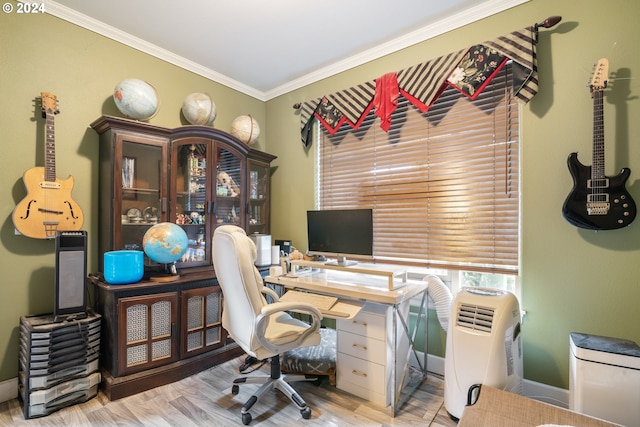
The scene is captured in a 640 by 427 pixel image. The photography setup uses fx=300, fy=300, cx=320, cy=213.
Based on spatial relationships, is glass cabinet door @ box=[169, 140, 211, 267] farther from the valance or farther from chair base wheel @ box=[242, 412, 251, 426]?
chair base wheel @ box=[242, 412, 251, 426]

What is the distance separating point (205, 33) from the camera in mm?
2518

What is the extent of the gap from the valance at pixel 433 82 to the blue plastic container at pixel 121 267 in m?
1.98

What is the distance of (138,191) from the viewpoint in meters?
2.43

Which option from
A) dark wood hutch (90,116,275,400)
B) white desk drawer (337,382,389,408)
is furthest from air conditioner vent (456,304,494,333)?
dark wood hutch (90,116,275,400)

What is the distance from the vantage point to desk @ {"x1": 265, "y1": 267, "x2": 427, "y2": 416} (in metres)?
1.96

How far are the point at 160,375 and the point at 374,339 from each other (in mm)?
1612

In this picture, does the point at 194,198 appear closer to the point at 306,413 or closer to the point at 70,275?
the point at 70,275

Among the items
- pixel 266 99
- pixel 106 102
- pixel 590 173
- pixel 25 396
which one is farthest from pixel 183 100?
pixel 590 173

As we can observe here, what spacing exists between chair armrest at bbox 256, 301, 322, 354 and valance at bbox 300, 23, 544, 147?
173 centimetres

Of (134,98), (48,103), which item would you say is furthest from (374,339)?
(48,103)

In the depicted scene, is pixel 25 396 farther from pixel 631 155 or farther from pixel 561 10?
pixel 561 10

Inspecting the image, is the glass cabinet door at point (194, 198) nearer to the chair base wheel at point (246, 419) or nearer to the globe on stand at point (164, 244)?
the globe on stand at point (164, 244)

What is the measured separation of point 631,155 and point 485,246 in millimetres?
954

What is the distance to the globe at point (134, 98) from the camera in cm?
229
